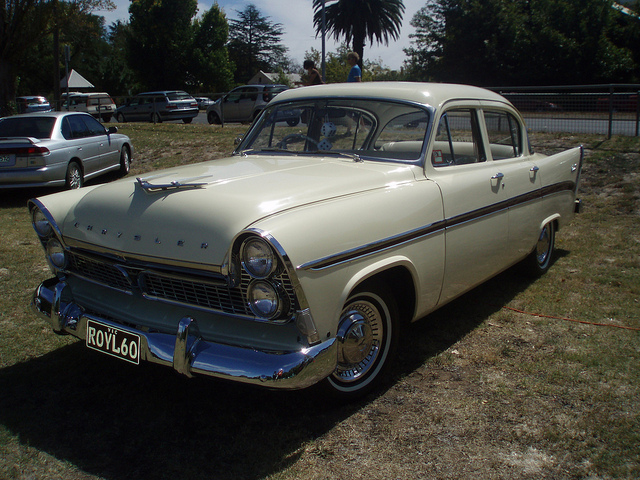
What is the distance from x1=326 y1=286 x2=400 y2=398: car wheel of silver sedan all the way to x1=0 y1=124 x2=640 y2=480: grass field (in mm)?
134

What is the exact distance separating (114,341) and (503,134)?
10.7 feet

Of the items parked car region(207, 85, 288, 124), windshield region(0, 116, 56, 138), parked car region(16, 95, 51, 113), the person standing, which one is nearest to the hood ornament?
windshield region(0, 116, 56, 138)

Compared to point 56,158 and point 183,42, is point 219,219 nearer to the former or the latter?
point 56,158

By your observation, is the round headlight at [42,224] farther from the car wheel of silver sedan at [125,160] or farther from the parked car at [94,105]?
the parked car at [94,105]

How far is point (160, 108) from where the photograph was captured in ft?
73.5

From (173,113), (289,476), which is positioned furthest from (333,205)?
(173,113)

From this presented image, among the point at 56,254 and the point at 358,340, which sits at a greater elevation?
the point at 56,254

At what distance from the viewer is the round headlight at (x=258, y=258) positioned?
2.49 metres

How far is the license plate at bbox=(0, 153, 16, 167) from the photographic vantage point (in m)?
8.57

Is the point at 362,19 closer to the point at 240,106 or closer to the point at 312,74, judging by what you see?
the point at 240,106

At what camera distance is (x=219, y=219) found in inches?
105

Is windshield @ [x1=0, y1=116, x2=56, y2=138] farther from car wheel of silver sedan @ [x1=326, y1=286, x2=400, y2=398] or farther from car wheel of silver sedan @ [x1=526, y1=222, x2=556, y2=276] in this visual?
car wheel of silver sedan @ [x1=326, y1=286, x2=400, y2=398]

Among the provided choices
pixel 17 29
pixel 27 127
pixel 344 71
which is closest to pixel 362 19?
pixel 344 71

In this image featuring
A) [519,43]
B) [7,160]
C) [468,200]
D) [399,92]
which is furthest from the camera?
[519,43]
